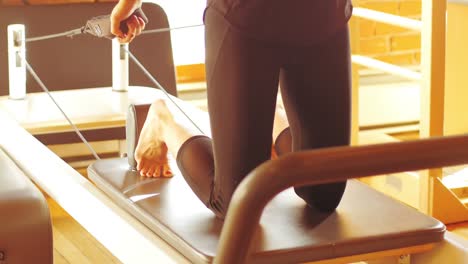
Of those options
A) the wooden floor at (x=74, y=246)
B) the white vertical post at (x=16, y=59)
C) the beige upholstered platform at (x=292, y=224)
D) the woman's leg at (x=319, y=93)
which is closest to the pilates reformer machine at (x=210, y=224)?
the beige upholstered platform at (x=292, y=224)

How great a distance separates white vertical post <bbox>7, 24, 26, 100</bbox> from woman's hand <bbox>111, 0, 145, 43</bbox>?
132cm

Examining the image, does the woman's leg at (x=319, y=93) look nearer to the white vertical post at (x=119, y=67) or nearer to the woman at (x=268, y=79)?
the woman at (x=268, y=79)

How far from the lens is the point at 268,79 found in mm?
1898

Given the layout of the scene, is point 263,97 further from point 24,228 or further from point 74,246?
point 74,246

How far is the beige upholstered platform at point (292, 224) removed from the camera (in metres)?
1.89

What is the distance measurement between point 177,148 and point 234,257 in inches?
43.1

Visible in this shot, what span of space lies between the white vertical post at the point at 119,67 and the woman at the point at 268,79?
4.69 feet

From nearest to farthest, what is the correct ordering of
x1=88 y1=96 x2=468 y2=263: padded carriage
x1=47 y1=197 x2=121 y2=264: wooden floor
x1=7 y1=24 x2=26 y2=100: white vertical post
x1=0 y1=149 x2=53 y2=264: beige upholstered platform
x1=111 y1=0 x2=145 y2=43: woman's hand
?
x1=88 y1=96 x2=468 y2=263: padded carriage, x1=111 y1=0 x2=145 y2=43: woman's hand, x1=0 y1=149 x2=53 y2=264: beige upholstered platform, x1=47 y1=197 x2=121 y2=264: wooden floor, x1=7 y1=24 x2=26 y2=100: white vertical post

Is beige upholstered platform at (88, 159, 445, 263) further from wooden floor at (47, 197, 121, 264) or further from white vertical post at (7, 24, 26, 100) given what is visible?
white vertical post at (7, 24, 26, 100)

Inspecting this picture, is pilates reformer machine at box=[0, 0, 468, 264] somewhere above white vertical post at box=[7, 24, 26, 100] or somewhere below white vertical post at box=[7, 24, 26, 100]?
below

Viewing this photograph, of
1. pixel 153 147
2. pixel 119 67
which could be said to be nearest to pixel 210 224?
pixel 153 147

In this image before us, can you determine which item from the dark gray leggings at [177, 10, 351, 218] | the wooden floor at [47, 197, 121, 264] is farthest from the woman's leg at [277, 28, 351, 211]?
the wooden floor at [47, 197, 121, 264]

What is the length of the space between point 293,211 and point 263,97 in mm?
340

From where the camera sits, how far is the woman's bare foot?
2.40 metres
